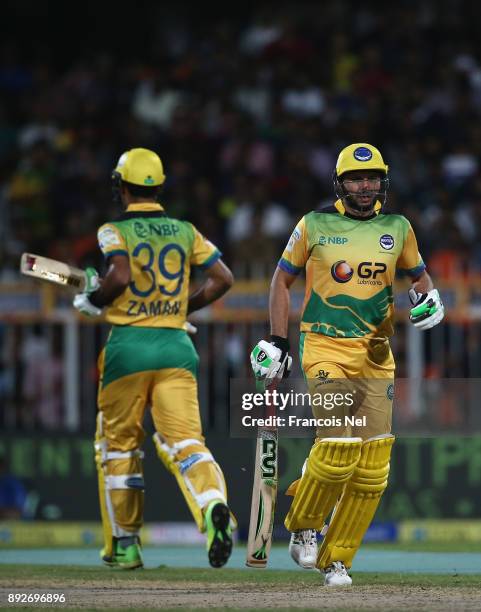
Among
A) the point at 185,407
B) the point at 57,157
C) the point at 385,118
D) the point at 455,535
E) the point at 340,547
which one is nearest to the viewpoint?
the point at 340,547

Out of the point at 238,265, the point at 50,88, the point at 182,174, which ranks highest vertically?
the point at 50,88

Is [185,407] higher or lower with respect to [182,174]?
lower

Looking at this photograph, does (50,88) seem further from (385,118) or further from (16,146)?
(385,118)

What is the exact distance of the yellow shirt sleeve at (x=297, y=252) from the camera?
30.5ft

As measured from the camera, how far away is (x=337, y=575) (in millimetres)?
9102

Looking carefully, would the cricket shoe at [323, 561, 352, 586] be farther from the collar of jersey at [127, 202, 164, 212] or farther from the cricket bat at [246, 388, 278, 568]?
the collar of jersey at [127, 202, 164, 212]

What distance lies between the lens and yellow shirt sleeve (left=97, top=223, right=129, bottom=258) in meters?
9.87

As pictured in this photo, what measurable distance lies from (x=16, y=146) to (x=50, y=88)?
3.39ft

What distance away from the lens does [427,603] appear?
26.7 feet

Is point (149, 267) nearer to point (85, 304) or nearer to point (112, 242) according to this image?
point (112, 242)

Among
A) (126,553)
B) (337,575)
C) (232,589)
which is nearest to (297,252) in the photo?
(337,575)

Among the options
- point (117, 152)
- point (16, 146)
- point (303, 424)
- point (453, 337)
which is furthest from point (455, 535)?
point (16, 146)

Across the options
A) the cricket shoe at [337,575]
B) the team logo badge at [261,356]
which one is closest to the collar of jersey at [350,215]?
the team logo badge at [261,356]

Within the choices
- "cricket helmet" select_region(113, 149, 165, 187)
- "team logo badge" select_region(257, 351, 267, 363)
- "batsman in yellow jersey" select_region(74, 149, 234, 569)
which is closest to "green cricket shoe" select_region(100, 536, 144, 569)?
"batsman in yellow jersey" select_region(74, 149, 234, 569)
